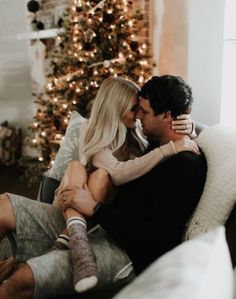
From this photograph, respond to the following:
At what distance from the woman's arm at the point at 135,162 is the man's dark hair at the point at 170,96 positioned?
5.6 inches

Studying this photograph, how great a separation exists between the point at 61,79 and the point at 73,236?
2.34m

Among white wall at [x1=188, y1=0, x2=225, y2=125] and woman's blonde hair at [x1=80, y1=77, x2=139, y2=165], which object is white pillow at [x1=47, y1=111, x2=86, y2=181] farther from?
white wall at [x1=188, y1=0, x2=225, y2=125]

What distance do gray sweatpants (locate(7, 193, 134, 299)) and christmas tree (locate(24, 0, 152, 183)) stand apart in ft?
6.01

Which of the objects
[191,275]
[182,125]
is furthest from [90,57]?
[191,275]

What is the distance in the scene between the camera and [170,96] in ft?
5.66

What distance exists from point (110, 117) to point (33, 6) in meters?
3.36

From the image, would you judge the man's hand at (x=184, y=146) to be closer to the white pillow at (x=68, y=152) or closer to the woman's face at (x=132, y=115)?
the woman's face at (x=132, y=115)

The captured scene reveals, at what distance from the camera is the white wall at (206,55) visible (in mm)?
3188

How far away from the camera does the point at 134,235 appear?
1.47 metres

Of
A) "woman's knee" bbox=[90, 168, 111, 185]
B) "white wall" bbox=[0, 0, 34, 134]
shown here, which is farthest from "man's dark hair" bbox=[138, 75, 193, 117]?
"white wall" bbox=[0, 0, 34, 134]

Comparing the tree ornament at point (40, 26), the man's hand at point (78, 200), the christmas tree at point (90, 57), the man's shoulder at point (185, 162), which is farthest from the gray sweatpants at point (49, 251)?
the tree ornament at point (40, 26)

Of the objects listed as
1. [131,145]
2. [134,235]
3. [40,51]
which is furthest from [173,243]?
[40,51]

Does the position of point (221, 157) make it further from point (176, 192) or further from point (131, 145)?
point (131, 145)

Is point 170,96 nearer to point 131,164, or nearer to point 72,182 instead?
point 131,164
